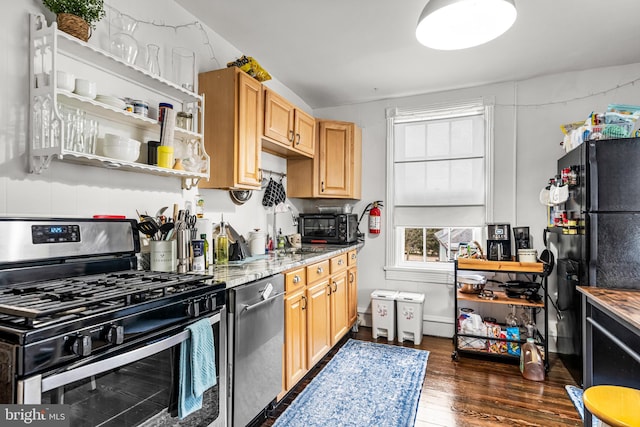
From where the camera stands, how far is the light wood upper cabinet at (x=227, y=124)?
2268mm

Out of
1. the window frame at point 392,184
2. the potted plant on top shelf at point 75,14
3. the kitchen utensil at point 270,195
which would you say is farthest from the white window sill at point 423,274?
the potted plant on top shelf at point 75,14

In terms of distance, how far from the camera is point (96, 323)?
1.05m

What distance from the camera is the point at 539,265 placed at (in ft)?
9.34

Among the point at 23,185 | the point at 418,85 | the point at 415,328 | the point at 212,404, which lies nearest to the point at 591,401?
the point at 212,404

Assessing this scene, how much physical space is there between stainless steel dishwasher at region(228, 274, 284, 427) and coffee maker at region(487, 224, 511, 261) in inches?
78.5

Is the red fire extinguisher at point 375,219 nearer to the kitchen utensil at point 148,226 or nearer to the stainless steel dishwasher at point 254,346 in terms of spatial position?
the stainless steel dishwasher at point 254,346

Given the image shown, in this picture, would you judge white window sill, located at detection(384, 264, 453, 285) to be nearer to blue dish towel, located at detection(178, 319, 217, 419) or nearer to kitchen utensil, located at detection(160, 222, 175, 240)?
kitchen utensil, located at detection(160, 222, 175, 240)

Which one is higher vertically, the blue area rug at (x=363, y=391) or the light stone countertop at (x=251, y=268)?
the light stone countertop at (x=251, y=268)

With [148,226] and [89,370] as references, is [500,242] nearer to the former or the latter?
[148,226]

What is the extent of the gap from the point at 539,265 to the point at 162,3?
3.33 m

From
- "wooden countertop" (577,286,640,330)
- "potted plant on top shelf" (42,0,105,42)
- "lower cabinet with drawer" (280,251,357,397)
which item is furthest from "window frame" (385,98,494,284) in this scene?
"potted plant on top shelf" (42,0,105,42)

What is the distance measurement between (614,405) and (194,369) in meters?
1.68

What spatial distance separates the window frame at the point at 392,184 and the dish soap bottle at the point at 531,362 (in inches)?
37.6

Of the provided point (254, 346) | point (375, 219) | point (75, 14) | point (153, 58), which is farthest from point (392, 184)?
point (75, 14)
